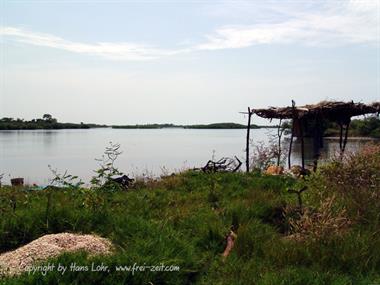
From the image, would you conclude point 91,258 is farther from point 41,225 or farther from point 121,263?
point 41,225

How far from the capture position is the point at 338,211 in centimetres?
583

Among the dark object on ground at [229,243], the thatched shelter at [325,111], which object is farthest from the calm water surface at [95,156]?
the dark object on ground at [229,243]

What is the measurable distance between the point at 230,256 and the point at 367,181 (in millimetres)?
2832

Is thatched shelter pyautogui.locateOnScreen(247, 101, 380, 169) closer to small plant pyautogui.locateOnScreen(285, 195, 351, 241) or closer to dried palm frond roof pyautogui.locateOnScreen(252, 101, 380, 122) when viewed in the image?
dried palm frond roof pyautogui.locateOnScreen(252, 101, 380, 122)

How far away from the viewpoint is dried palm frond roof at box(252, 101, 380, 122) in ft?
44.2

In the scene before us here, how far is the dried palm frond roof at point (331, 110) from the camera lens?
1348 centimetres

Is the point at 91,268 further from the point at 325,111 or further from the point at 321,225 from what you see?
the point at 325,111

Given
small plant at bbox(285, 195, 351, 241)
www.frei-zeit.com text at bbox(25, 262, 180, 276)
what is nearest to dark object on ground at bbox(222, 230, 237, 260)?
small plant at bbox(285, 195, 351, 241)

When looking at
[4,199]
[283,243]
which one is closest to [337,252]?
[283,243]

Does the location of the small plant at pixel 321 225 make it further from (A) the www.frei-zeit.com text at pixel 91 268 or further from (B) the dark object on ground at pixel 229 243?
(A) the www.frei-zeit.com text at pixel 91 268

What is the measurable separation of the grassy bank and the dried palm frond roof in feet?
21.5

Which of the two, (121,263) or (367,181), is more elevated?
(367,181)

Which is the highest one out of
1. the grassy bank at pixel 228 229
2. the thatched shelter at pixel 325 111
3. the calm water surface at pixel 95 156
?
the thatched shelter at pixel 325 111

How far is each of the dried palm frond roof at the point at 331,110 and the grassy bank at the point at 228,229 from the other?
6542mm
